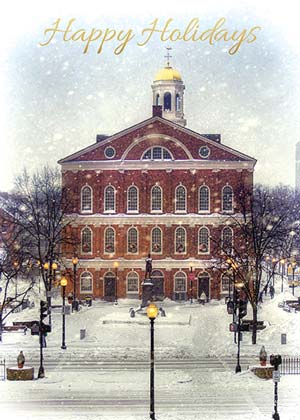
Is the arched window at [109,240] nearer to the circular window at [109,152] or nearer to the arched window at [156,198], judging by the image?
the arched window at [156,198]

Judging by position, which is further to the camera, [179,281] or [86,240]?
[86,240]

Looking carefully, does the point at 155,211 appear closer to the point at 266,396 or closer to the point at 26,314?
the point at 26,314

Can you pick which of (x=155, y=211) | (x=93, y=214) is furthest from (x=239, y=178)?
(x=93, y=214)

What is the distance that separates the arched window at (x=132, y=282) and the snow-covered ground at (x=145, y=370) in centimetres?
847

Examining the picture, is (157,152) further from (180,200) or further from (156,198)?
(180,200)

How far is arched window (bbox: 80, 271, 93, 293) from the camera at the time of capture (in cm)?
6106

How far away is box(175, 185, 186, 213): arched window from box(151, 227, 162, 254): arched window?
2339mm

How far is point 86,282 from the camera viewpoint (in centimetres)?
6122

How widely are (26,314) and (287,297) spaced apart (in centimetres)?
2071

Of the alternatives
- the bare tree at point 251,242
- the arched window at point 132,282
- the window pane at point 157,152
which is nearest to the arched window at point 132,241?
the arched window at point 132,282

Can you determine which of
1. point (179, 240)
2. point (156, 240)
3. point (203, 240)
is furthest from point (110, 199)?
point (203, 240)

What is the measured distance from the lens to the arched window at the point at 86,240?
2424 inches

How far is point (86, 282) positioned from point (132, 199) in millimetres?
7778

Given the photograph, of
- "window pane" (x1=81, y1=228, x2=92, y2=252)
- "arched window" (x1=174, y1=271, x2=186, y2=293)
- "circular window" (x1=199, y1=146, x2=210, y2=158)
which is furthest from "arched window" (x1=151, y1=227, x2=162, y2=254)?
"circular window" (x1=199, y1=146, x2=210, y2=158)
